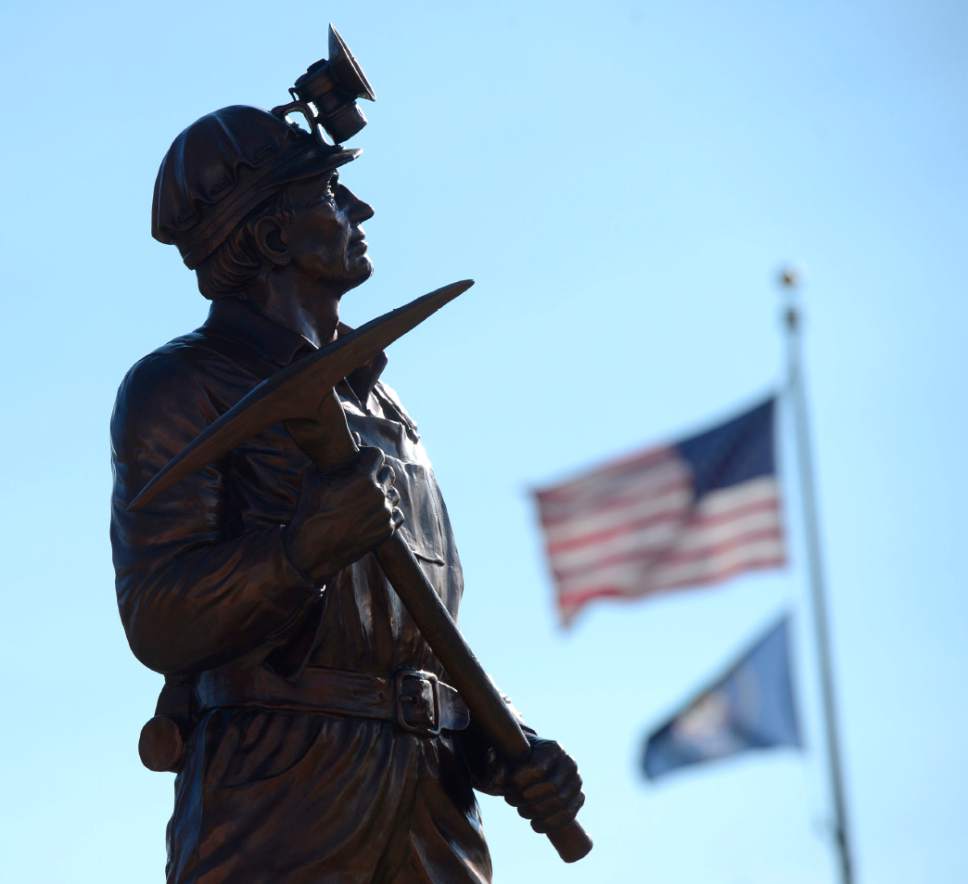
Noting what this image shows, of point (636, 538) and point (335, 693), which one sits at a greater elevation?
point (636, 538)

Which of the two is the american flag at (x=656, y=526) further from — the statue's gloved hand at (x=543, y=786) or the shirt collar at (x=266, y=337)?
the statue's gloved hand at (x=543, y=786)

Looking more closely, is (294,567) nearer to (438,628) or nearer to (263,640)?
(263,640)

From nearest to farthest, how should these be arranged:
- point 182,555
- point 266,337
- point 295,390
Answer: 1. point 295,390
2. point 182,555
3. point 266,337

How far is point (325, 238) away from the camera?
636 cm

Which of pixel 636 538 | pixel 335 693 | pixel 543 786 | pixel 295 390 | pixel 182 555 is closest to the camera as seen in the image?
pixel 295 390

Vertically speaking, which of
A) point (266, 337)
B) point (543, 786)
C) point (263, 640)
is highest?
point (266, 337)

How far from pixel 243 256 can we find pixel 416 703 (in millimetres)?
1278

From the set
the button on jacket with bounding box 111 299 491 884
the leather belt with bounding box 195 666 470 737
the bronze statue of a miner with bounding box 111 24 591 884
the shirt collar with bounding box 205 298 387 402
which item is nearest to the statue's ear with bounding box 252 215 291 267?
the bronze statue of a miner with bounding box 111 24 591 884

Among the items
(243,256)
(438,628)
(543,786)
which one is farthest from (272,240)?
(543,786)

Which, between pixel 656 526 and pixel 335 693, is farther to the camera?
pixel 656 526

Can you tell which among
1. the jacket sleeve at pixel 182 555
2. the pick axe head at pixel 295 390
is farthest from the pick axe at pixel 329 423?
the jacket sleeve at pixel 182 555

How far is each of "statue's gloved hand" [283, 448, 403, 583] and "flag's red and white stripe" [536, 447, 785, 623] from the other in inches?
447

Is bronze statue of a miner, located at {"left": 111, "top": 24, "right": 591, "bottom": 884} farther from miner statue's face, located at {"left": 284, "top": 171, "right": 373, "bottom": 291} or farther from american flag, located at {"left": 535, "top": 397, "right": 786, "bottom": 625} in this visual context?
american flag, located at {"left": 535, "top": 397, "right": 786, "bottom": 625}

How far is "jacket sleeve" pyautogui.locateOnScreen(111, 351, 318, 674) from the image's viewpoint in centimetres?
559
